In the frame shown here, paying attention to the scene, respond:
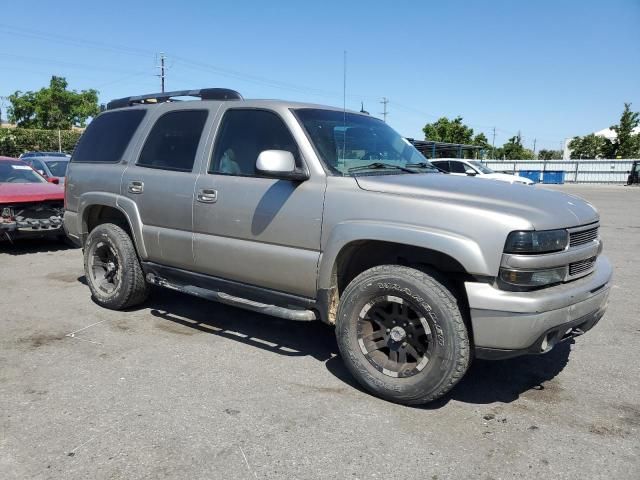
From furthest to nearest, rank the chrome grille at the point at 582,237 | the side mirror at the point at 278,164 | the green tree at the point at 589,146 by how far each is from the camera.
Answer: the green tree at the point at 589,146 < the side mirror at the point at 278,164 < the chrome grille at the point at 582,237

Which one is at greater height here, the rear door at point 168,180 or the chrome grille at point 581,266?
the rear door at point 168,180

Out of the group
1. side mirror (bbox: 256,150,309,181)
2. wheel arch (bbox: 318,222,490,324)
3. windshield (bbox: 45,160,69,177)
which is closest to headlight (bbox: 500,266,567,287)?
wheel arch (bbox: 318,222,490,324)

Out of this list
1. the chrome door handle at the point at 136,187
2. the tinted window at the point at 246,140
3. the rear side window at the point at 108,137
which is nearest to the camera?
the tinted window at the point at 246,140

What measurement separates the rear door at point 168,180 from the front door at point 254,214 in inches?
6.3

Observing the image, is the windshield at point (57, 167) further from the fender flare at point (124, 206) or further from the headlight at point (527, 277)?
the headlight at point (527, 277)

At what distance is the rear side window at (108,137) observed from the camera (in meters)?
5.24

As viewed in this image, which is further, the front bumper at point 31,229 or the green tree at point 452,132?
the green tree at point 452,132

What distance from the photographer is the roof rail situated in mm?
4543

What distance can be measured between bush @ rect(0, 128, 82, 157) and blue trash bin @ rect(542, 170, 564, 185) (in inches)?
1498

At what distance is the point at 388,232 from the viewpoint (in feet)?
10.8

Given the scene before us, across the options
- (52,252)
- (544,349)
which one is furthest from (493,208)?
(52,252)

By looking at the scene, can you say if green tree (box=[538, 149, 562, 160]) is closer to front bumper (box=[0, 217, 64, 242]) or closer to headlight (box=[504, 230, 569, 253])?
front bumper (box=[0, 217, 64, 242])

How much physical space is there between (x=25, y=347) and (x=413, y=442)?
10.7 feet

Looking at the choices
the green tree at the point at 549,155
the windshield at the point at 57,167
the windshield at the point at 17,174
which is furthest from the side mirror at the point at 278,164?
the green tree at the point at 549,155
